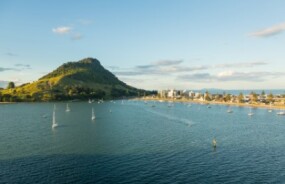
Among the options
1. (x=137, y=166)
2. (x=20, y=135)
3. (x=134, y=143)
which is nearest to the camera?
(x=137, y=166)

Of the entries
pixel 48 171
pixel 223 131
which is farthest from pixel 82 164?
pixel 223 131

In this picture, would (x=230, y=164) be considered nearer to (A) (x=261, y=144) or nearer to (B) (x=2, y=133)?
(A) (x=261, y=144)

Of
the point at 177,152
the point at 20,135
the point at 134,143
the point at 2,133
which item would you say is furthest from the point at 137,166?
the point at 2,133

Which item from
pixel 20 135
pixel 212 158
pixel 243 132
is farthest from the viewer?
pixel 243 132

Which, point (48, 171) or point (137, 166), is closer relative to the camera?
point (48, 171)

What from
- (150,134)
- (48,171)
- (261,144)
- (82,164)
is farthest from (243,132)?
(48,171)

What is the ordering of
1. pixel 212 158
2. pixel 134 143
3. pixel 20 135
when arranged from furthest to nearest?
pixel 20 135 → pixel 134 143 → pixel 212 158

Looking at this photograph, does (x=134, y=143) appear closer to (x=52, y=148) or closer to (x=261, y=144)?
(x=52, y=148)

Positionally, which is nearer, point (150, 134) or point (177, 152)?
point (177, 152)

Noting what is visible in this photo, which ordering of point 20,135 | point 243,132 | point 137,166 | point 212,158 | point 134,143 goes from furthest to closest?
point 243,132 → point 20,135 → point 134,143 → point 212,158 → point 137,166
